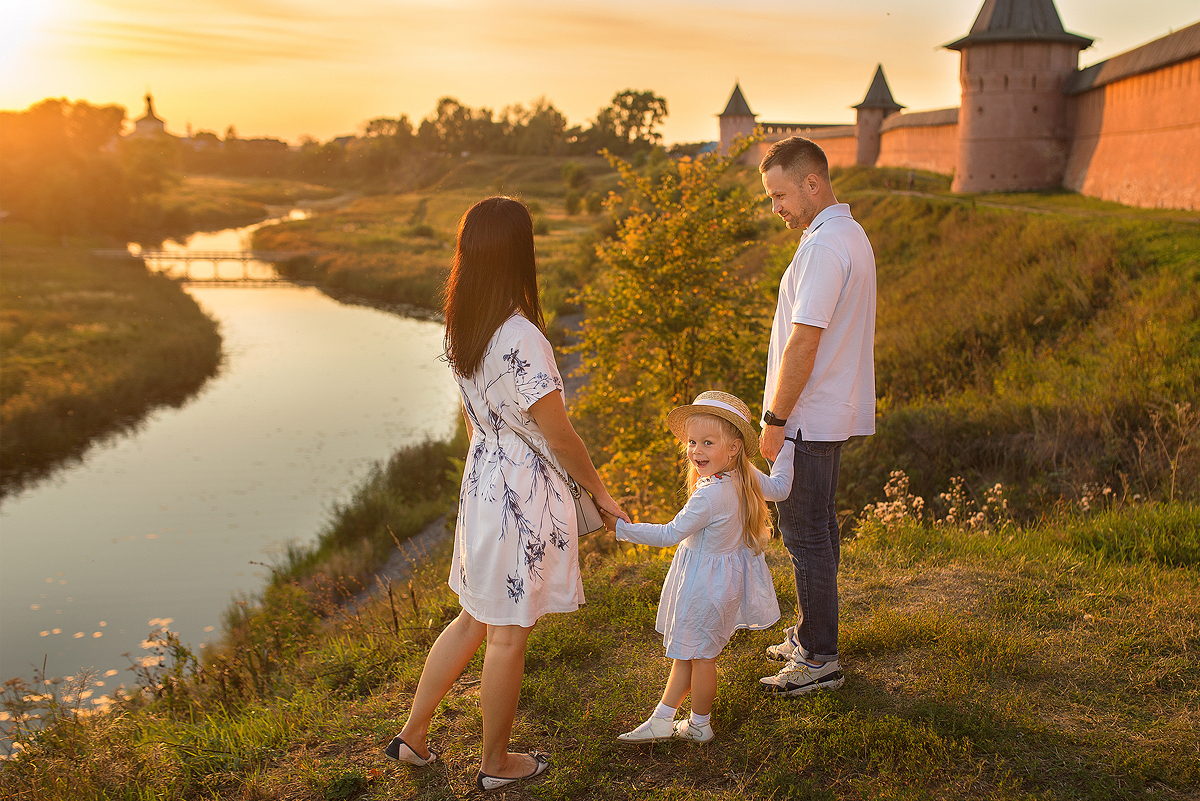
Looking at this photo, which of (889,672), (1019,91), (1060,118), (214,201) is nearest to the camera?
(889,672)

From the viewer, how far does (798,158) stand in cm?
304

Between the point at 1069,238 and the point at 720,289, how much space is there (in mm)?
9368

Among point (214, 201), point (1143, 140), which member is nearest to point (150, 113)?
point (214, 201)

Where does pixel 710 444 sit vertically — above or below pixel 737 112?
below

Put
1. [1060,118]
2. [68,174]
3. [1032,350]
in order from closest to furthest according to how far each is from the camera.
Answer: [1032,350], [1060,118], [68,174]

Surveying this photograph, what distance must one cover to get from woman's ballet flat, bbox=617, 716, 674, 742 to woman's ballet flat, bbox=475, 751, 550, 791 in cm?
34

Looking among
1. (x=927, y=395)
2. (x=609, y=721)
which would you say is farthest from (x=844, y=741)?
(x=927, y=395)

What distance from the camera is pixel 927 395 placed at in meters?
10.8

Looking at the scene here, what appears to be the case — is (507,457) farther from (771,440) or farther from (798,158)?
(798,158)

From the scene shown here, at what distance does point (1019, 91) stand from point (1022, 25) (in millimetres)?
2116

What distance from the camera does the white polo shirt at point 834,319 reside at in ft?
9.55

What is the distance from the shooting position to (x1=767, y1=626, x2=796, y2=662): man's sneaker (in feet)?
11.6

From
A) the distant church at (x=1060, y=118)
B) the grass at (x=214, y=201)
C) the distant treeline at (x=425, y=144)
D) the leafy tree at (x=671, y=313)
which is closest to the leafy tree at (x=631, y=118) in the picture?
the distant treeline at (x=425, y=144)

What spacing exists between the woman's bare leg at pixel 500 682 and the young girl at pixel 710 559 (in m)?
0.52
